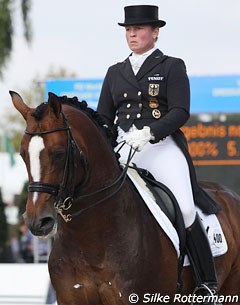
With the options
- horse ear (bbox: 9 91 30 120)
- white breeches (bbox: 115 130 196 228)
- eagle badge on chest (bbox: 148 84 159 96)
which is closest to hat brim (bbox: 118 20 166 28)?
eagle badge on chest (bbox: 148 84 159 96)

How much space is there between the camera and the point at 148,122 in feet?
23.5

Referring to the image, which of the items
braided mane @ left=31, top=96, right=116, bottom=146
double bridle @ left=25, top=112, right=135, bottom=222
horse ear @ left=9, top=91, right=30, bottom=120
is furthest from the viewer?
braided mane @ left=31, top=96, right=116, bottom=146

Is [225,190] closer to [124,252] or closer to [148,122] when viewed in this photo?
[148,122]

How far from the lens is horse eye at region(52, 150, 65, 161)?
19.3ft

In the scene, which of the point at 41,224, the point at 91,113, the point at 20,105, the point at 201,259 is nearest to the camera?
the point at 41,224

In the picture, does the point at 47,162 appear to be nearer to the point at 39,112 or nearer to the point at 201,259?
the point at 39,112

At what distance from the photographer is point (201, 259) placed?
7.07 m

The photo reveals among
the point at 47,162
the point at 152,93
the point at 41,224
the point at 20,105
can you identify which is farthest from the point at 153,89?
the point at 41,224

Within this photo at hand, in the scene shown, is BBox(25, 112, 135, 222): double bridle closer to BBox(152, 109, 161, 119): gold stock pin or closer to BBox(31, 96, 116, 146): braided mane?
BBox(31, 96, 116, 146): braided mane

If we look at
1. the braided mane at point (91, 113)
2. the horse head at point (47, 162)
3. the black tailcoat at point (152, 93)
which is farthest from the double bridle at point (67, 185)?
the black tailcoat at point (152, 93)

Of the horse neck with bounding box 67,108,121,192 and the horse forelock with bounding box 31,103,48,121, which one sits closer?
the horse forelock with bounding box 31,103,48,121

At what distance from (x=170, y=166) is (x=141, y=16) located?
1.25m

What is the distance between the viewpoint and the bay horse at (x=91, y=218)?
5945mm

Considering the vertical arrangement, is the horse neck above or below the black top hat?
below
